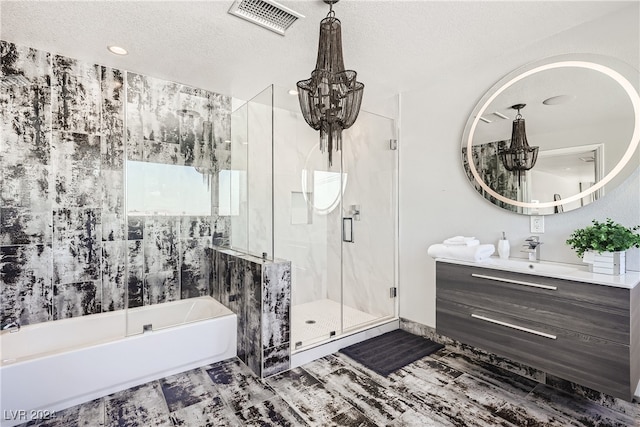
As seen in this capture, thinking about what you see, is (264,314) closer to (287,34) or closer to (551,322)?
(551,322)

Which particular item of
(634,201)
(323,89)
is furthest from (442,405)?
(323,89)

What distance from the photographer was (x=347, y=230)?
124 inches

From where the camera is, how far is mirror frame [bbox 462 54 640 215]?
1.85 meters

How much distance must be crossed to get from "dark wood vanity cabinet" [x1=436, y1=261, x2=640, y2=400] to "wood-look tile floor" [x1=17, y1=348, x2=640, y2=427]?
0.31m

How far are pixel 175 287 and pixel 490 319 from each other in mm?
2684

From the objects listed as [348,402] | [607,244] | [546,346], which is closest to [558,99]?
[607,244]

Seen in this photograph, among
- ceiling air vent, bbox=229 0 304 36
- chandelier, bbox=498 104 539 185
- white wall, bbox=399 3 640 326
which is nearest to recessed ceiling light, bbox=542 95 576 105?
chandelier, bbox=498 104 539 185

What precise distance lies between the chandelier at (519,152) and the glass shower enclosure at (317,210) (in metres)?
1.11

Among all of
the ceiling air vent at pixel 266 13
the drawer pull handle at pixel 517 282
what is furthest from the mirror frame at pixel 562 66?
the ceiling air vent at pixel 266 13

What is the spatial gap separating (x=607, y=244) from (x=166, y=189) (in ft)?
10.7

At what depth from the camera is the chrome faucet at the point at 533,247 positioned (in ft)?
7.20

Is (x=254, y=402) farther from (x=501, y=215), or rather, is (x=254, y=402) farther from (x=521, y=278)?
(x=501, y=215)

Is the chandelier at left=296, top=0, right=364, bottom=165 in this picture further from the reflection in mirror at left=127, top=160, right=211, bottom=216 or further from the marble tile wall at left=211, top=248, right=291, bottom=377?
the reflection in mirror at left=127, top=160, right=211, bottom=216

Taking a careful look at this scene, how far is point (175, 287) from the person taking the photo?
9.62 ft
